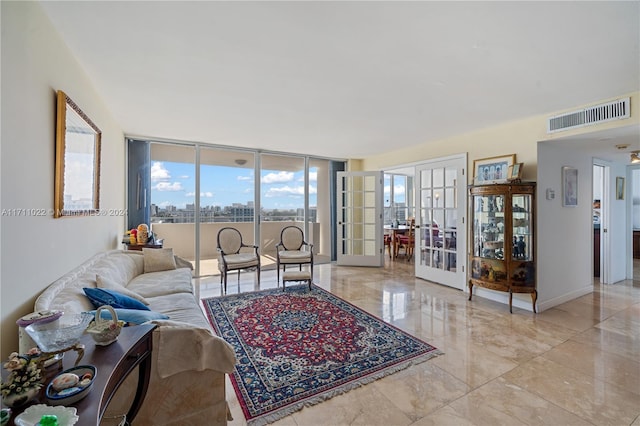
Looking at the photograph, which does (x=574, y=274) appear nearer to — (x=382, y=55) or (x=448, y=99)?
(x=448, y=99)

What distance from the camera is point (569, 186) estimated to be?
384 centimetres

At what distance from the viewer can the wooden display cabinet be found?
3393mm

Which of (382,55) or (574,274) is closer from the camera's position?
(382,55)

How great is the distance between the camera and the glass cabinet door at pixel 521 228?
11.3ft

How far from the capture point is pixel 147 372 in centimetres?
140

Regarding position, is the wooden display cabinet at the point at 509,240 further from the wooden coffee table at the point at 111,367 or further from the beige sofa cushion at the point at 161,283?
the wooden coffee table at the point at 111,367

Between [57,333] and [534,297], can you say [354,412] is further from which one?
[534,297]

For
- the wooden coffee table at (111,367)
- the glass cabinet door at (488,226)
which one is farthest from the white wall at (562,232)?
the wooden coffee table at (111,367)

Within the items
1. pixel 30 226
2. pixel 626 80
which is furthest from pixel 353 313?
pixel 626 80

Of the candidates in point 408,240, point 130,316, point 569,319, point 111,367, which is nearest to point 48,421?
point 111,367

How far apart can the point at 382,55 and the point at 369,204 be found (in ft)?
13.7

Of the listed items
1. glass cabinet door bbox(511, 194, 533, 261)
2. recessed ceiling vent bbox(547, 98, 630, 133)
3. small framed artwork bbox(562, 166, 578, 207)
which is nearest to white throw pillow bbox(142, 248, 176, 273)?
glass cabinet door bbox(511, 194, 533, 261)

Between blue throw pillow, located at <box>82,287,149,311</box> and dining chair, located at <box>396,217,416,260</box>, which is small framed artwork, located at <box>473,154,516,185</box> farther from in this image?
blue throw pillow, located at <box>82,287,149,311</box>

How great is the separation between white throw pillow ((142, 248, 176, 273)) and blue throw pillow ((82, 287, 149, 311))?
1554 millimetres
